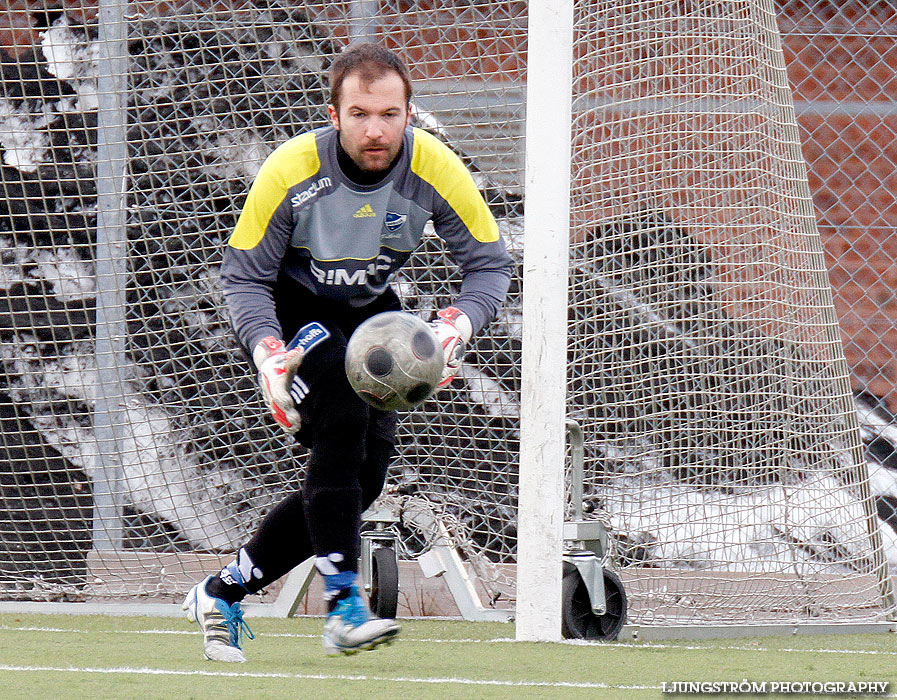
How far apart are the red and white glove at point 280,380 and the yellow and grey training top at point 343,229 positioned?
4.8 inches

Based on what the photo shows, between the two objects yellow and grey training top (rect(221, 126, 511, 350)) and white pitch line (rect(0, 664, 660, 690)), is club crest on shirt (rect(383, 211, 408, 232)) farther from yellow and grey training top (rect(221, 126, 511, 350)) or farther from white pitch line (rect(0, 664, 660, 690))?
white pitch line (rect(0, 664, 660, 690))

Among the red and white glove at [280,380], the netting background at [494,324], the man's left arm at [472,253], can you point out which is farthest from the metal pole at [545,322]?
the red and white glove at [280,380]

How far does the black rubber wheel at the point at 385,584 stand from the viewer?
4.32 m

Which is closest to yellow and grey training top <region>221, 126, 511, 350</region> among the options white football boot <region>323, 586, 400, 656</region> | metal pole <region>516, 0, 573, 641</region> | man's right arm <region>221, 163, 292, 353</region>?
man's right arm <region>221, 163, 292, 353</region>

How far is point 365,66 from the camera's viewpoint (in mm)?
2990

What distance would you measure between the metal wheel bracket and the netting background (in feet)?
1.77

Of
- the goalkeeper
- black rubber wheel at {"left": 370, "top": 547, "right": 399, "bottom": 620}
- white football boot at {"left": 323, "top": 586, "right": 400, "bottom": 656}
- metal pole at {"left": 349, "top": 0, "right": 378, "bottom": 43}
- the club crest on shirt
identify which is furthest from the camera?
metal pole at {"left": 349, "top": 0, "right": 378, "bottom": 43}

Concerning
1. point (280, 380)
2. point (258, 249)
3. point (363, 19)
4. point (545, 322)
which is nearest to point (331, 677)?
point (280, 380)

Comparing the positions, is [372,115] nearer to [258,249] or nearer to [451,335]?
[258,249]

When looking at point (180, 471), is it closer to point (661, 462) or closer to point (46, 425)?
point (46, 425)

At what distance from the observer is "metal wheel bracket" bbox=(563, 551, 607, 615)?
154 inches

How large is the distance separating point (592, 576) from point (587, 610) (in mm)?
152

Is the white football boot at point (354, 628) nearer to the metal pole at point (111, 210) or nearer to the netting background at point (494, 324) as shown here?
the netting background at point (494, 324)

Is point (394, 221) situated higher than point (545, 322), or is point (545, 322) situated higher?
point (394, 221)
